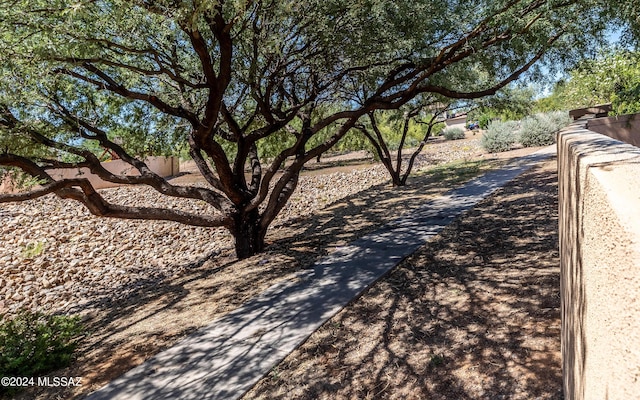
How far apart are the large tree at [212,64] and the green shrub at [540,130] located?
1535 centimetres

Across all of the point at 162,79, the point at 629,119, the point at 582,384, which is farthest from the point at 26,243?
the point at 629,119

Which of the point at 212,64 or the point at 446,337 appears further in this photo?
the point at 212,64

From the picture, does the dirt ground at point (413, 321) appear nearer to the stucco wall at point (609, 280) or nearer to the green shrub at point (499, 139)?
the stucco wall at point (609, 280)

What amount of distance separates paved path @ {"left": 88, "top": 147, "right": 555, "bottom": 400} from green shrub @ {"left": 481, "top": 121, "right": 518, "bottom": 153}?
16.6m

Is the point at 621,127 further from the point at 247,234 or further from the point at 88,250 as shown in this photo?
the point at 88,250

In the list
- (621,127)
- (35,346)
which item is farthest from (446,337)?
(621,127)

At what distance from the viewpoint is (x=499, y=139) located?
22.6 meters

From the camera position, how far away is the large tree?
5500 mm

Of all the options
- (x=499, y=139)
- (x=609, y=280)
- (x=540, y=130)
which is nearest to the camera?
(x=609, y=280)

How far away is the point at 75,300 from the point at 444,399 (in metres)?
7.90

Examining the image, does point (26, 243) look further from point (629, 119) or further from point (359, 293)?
point (629, 119)

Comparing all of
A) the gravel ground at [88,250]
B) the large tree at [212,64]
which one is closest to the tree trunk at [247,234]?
the large tree at [212,64]

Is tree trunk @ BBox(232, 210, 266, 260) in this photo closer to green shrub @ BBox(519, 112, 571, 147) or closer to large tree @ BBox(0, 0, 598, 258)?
large tree @ BBox(0, 0, 598, 258)

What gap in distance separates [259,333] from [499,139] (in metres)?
21.1
